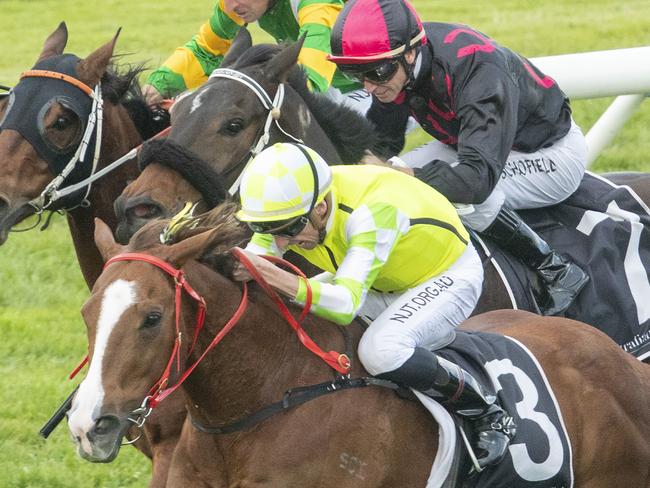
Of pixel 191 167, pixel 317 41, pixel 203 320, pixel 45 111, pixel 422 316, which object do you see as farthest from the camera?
pixel 317 41

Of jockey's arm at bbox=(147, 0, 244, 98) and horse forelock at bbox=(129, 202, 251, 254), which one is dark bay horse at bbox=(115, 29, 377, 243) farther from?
jockey's arm at bbox=(147, 0, 244, 98)

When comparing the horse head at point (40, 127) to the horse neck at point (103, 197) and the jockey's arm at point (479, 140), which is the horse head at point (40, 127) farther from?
the jockey's arm at point (479, 140)

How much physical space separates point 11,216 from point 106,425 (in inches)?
71.5

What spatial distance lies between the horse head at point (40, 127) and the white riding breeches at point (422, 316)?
144 cm

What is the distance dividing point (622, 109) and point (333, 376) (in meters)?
3.68

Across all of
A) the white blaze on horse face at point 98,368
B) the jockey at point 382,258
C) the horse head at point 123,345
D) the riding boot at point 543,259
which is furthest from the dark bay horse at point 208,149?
the white blaze on horse face at point 98,368

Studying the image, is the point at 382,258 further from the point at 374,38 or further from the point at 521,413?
the point at 374,38

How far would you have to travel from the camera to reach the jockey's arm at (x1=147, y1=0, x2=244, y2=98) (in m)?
6.63

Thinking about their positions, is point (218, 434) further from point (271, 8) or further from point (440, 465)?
point (271, 8)

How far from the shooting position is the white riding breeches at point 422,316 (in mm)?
4637

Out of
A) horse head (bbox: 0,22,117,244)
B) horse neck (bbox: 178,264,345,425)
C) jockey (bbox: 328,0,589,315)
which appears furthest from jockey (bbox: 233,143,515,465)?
horse head (bbox: 0,22,117,244)

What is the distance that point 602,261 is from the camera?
5926mm

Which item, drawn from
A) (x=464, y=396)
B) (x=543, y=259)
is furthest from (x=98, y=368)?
(x=543, y=259)

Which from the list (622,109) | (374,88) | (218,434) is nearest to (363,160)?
(374,88)
